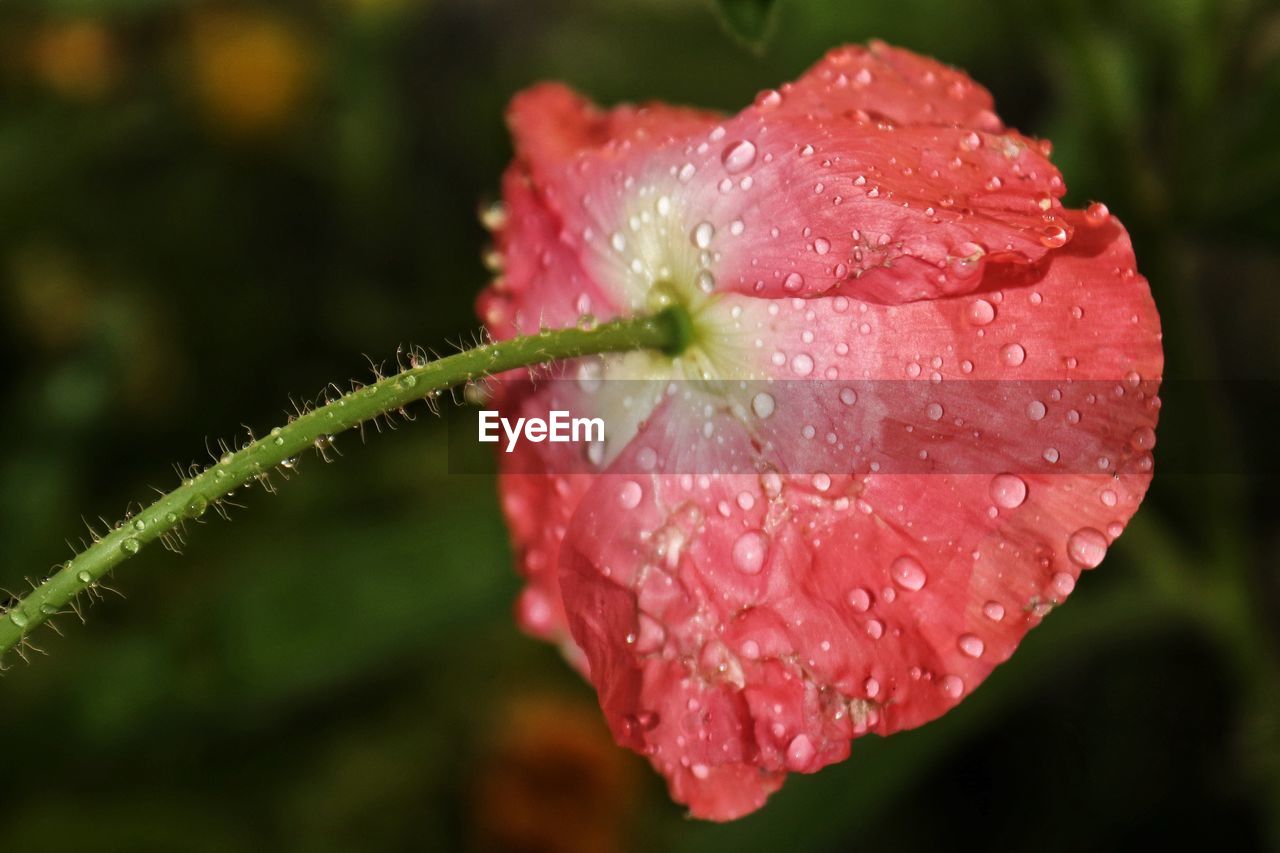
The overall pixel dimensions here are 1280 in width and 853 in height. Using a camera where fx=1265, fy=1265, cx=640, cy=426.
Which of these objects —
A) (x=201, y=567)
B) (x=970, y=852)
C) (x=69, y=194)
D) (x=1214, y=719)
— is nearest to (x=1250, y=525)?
(x=1214, y=719)

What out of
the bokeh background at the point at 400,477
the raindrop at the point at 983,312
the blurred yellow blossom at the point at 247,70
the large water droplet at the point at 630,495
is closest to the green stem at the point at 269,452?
the large water droplet at the point at 630,495

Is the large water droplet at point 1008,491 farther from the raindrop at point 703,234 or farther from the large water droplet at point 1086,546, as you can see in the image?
the raindrop at point 703,234

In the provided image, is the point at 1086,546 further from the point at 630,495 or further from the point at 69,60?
the point at 69,60

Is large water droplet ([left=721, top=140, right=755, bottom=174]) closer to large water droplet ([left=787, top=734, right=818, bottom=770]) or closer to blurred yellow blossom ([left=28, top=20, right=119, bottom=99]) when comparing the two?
large water droplet ([left=787, top=734, right=818, bottom=770])

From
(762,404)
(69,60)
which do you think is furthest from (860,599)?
(69,60)

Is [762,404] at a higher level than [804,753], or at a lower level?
higher

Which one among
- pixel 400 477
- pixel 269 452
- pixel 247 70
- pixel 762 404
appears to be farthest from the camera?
pixel 247 70

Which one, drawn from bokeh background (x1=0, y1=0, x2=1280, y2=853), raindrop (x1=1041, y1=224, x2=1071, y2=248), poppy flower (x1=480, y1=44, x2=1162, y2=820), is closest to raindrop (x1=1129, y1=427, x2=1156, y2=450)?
poppy flower (x1=480, y1=44, x2=1162, y2=820)
